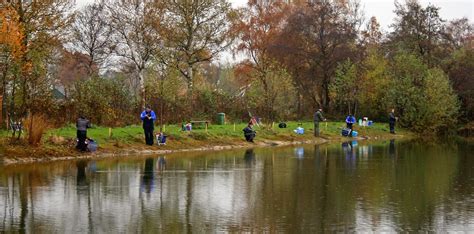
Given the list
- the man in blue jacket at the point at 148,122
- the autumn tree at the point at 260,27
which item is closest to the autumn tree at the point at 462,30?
the autumn tree at the point at 260,27

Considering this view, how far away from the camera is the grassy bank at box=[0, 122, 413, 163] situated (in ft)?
101

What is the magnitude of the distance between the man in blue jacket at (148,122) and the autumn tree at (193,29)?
18819 mm

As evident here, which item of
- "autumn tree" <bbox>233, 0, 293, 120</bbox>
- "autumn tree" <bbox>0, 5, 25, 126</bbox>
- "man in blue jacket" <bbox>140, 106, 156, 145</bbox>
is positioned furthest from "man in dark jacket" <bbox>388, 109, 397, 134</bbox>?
"autumn tree" <bbox>0, 5, 25, 126</bbox>

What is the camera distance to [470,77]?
2852 inches

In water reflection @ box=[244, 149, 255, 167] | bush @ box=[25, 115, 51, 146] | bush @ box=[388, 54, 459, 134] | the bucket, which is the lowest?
water reflection @ box=[244, 149, 255, 167]

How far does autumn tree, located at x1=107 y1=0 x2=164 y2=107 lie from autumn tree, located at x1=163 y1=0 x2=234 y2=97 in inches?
37.1

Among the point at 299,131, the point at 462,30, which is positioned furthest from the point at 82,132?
the point at 462,30

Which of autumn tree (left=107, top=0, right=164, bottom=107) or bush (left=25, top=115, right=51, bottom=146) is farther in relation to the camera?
autumn tree (left=107, top=0, right=164, bottom=107)

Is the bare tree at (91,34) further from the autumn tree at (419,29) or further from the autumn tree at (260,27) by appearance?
the autumn tree at (419,29)

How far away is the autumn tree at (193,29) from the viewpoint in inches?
2233

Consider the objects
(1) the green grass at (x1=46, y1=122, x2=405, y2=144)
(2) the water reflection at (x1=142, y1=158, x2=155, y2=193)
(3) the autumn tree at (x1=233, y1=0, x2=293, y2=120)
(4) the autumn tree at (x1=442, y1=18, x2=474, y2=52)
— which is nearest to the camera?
(2) the water reflection at (x1=142, y1=158, x2=155, y2=193)

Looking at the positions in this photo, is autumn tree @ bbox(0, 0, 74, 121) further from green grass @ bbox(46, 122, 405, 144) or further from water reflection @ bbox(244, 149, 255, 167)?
water reflection @ bbox(244, 149, 255, 167)

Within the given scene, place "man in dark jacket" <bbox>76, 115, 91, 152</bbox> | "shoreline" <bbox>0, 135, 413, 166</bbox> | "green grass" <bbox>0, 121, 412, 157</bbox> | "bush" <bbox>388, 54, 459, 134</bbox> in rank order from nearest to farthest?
"shoreline" <bbox>0, 135, 413, 166</bbox> < "green grass" <bbox>0, 121, 412, 157</bbox> < "man in dark jacket" <bbox>76, 115, 91, 152</bbox> < "bush" <bbox>388, 54, 459, 134</bbox>

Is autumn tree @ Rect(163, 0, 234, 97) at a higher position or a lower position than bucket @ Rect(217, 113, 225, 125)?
higher
